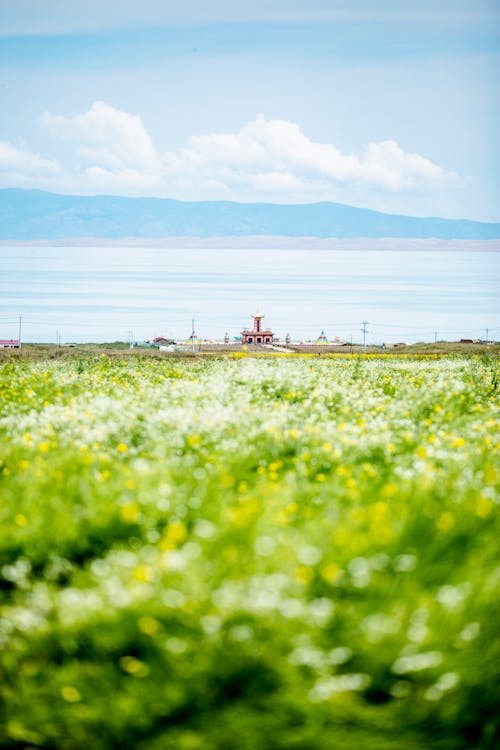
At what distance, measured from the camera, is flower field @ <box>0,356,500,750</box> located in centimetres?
499

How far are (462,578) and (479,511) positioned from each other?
1.35m

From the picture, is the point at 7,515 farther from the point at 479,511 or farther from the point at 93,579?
the point at 479,511

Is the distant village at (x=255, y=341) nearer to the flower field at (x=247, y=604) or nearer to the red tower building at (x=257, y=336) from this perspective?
the red tower building at (x=257, y=336)

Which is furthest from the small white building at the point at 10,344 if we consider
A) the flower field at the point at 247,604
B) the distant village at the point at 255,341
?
the flower field at the point at 247,604

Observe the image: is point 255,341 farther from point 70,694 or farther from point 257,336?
point 70,694

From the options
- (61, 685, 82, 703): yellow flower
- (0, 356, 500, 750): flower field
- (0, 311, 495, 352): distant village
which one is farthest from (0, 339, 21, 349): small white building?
(61, 685, 82, 703): yellow flower

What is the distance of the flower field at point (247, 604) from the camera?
16.4ft

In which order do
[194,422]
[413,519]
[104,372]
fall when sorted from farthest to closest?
[104,372] < [194,422] < [413,519]

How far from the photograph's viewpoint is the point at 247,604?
212 inches

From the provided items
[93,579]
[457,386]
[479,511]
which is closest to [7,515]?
[93,579]

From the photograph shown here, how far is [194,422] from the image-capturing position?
11812 mm

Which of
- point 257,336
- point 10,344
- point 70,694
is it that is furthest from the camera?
point 257,336

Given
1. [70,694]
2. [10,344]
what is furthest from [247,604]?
[10,344]

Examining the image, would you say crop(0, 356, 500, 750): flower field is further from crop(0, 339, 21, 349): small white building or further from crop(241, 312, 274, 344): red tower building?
crop(241, 312, 274, 344): red tower building
